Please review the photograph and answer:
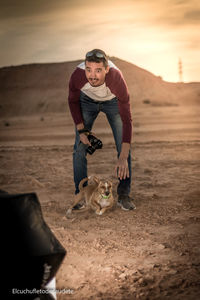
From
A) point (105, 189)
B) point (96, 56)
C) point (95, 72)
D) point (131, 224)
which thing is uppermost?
point (96, 56)

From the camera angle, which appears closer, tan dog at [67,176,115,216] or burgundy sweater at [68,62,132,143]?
burgundy sweater at [68,62,132,143]

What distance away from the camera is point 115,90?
480cm

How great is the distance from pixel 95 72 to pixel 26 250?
119 inches

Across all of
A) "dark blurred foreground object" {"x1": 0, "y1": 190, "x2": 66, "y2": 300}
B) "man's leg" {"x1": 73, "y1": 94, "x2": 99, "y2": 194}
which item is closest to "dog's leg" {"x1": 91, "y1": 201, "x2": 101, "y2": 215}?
"man's leg" {"x1": 73, "y1": 94, "x2": 99, "y2": 194}

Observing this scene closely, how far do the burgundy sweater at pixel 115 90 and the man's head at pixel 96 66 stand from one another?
0.50 feet

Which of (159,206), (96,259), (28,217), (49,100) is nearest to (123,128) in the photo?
(159,206)

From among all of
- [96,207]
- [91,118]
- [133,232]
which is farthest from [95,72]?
[133,232]

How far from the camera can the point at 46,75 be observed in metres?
77.4

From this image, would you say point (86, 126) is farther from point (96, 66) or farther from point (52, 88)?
point (52, 88)

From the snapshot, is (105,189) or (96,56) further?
(105,189)

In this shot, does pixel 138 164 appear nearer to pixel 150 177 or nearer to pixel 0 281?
pixel 150 177

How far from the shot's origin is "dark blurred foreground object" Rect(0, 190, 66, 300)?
196cm

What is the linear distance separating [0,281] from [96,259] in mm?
1872

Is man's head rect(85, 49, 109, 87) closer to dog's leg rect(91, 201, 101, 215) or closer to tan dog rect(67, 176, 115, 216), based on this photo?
tan dog rect(67, 176, 115, 216)
